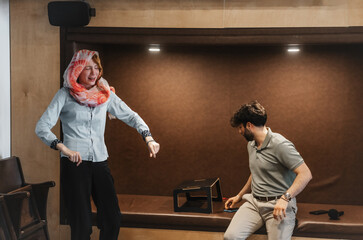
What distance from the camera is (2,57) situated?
3.92m

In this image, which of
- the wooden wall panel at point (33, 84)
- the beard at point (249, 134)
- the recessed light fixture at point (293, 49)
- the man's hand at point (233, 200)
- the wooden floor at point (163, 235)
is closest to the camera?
the beard at point (249, 134)

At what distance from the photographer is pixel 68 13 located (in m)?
3.72

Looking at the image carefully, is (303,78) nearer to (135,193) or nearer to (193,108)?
(193,108)

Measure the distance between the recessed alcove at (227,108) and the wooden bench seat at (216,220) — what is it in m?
0.38

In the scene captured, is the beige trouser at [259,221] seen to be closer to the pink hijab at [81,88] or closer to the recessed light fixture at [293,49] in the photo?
the pink hijab at [81,88]

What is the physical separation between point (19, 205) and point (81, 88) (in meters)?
1.07

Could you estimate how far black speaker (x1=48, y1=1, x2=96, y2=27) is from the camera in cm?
370

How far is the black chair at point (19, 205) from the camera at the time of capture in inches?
129

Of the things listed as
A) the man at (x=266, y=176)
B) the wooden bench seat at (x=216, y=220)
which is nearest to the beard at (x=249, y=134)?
the man at (x=266, y=176)

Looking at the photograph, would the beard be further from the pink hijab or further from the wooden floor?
the pink hijab

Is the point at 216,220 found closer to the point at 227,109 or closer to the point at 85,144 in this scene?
the point at 227,109

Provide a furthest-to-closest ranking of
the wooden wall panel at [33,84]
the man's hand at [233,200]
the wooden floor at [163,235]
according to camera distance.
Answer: the wooden wall panel at [33,84]
the wooden floor at [163,235]
the man's hand at [233,200]

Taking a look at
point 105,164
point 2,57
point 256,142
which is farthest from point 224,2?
point 2,57

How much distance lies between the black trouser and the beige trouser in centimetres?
92
